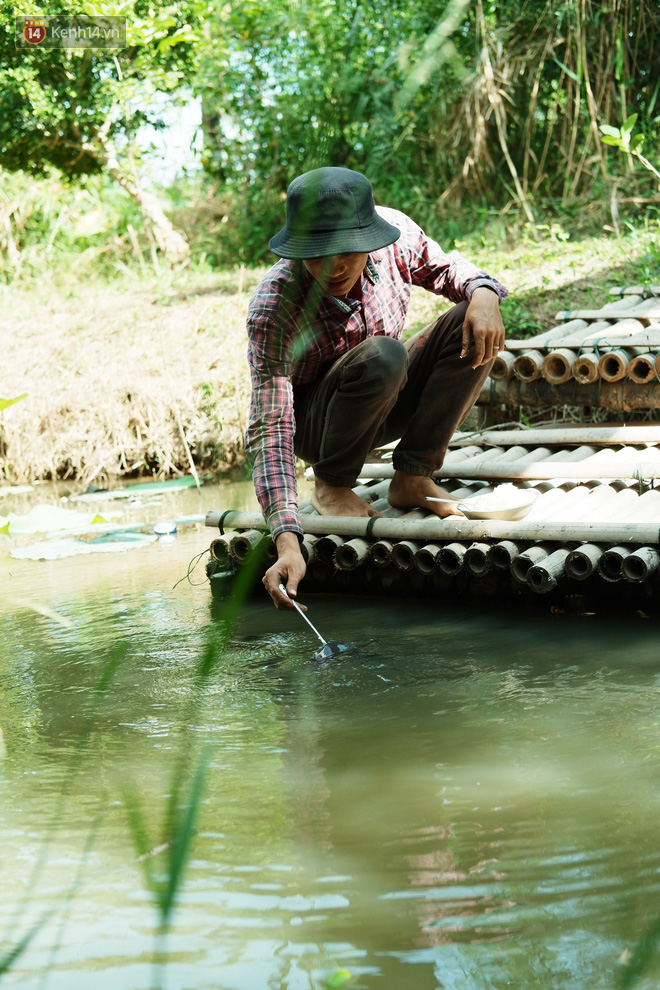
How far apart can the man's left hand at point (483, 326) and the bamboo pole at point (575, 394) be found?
130cm

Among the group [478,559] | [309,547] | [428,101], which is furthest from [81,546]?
[428,101]

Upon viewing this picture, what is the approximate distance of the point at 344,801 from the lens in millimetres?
1852

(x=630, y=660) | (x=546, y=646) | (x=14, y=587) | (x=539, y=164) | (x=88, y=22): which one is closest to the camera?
(x=630, y=660)

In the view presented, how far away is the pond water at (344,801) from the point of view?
1.39 m

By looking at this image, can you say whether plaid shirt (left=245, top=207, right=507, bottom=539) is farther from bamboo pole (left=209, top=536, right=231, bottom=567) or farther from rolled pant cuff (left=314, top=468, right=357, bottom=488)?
bamboo pole (left=209, top=536, right=231, bottom=567)

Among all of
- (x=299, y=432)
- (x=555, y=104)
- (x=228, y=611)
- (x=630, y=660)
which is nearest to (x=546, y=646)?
(x=630, y=660)


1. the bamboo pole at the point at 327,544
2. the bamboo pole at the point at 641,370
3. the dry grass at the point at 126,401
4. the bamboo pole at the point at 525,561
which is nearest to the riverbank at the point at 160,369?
the dry grass at the point at 126,401

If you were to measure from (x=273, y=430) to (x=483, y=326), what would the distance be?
2.29ft

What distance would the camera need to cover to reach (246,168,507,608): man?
248 cm

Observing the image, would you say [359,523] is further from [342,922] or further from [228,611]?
[228,611]

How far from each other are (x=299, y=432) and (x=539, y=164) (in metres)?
5.66

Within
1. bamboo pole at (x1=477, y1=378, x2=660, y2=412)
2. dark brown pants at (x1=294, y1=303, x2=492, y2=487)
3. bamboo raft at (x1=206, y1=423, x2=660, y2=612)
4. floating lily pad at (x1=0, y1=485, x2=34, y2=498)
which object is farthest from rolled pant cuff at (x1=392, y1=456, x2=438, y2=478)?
floating lily pad at (x1=0, y1=485, x2=34, y2=498)

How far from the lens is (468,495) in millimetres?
3350

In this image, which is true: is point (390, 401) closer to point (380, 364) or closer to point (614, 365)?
point (380, 364)
